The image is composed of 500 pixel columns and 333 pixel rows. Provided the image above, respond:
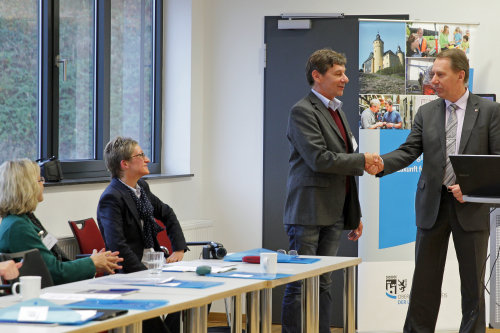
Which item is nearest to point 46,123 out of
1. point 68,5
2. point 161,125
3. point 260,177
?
point 68,5

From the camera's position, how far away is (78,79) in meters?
5.18

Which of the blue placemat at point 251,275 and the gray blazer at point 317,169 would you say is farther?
the gray blazer at point 317,169

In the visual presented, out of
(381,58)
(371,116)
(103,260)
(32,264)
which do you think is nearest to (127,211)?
(103,260)

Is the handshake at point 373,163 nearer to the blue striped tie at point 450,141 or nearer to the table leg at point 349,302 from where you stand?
the blue striped tie at point 450,141

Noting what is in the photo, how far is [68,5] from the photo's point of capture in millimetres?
5059

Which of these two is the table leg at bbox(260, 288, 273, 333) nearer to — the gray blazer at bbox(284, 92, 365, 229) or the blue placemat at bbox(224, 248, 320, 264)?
the blue placemat at bbox(224, 248, 320, 264)

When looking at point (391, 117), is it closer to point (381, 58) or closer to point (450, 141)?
point (381, 58)

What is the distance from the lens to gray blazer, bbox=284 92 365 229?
4.27 meters

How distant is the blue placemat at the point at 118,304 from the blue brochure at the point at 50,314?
4.0 inches

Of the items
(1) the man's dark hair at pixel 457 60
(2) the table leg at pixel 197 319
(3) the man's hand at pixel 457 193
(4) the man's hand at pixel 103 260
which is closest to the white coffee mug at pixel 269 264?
(2) the table leg at pixel 197 319

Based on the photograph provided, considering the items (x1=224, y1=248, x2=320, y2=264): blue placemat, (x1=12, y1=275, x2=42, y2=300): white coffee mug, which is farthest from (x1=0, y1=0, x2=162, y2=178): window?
(x1=12, y1=275, x2=42, y2=300): white coffee mug

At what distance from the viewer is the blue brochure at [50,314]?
2.17 meters

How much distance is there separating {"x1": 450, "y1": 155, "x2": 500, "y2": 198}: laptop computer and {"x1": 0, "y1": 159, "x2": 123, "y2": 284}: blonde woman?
1.70 m

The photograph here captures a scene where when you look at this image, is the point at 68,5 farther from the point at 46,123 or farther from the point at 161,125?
the point at 161,125
